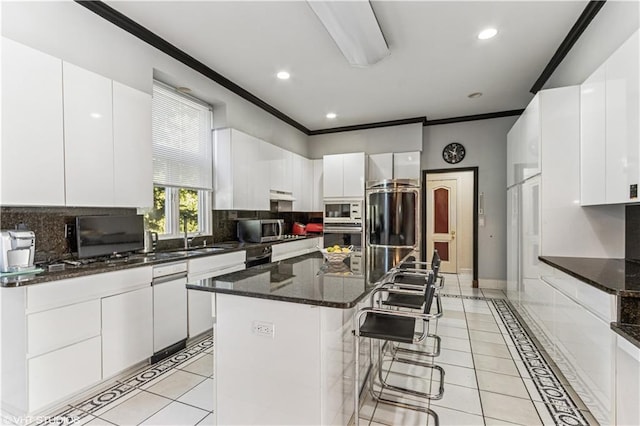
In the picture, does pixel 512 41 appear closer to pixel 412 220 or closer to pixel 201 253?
pixel 412 220

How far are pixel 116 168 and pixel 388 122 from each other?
4.35 meters

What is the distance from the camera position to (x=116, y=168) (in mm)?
2531

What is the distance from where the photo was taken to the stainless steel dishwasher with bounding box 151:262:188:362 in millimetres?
2568

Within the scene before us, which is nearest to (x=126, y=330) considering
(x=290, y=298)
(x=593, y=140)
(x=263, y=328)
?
(x=263, y=328)

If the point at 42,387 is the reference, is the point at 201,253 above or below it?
above

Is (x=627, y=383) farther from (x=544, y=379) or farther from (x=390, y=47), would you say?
(x=390, y=47)

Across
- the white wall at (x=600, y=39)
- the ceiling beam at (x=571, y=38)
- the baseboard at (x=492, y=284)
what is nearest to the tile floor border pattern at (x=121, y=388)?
the white wall at (x=600, y=39)

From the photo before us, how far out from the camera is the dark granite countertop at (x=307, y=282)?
1.52 metres

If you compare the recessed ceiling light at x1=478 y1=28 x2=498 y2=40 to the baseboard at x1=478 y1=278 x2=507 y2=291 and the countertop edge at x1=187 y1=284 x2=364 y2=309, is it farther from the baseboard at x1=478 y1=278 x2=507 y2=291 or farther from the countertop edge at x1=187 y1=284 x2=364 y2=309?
the baseboard at x1=478 y1=278 x2=507 y2=291

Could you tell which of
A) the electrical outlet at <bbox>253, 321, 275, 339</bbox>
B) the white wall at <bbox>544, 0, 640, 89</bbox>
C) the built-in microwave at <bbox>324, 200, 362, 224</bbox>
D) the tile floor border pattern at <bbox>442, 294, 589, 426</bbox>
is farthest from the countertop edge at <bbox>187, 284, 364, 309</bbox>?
the built-in microwave at <bbox>324, 200, 362, 224</bbox>

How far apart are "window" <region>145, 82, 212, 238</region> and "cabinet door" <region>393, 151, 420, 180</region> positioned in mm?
3138

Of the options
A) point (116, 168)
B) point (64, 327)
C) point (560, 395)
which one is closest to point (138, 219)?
point (116, 168)

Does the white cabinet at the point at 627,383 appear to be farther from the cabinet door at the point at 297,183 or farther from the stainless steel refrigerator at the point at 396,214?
the cabinet door at the point at 297,183

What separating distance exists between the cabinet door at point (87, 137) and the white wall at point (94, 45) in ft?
0.86
